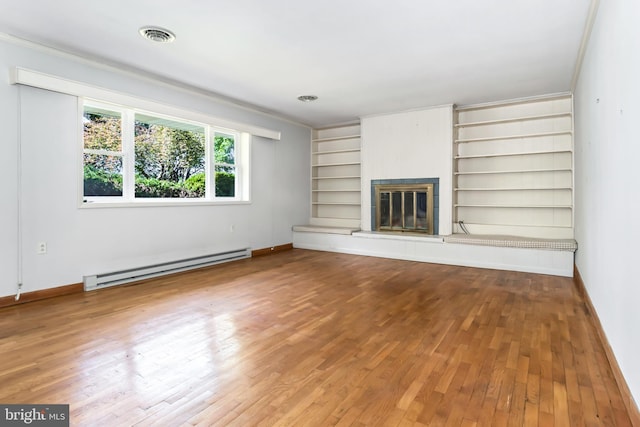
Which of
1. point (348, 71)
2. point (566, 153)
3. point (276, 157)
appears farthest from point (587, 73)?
point (276, 157)

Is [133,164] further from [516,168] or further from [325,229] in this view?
[516,168]

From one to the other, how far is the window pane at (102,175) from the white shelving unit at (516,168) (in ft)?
16.1

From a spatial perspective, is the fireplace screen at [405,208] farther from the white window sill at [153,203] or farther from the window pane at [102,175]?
the window pane at [102,175]

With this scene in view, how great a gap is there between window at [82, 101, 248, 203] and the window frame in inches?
0.4

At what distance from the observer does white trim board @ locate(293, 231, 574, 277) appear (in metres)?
4.50

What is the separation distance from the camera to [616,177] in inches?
76.7

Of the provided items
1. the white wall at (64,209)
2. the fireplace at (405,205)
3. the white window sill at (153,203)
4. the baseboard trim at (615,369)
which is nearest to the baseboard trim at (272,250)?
the white wall at (64,209)

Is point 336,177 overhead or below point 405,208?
overhead

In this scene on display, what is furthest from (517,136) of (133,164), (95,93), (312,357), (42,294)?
(42,294)

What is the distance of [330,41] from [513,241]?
3540 mm

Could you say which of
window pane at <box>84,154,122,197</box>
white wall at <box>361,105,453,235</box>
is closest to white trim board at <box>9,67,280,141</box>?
window pane at <box>84,154,122,197</box>

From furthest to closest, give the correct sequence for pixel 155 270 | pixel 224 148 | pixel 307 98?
1. pixel 224 148
2. pixel 307 98
3. pixel 155 270

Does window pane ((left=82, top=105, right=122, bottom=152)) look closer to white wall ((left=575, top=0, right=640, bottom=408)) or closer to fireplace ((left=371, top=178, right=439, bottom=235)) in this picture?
fireplace ((left=371, top=178, right=439, bottom=235))

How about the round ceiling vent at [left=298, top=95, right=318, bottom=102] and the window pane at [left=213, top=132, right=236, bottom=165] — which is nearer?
the round ceiling vent at [left=298, top=95, right=318, bottom=102]
